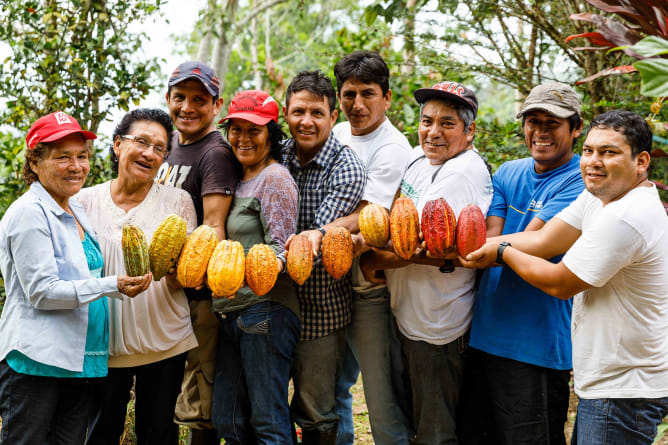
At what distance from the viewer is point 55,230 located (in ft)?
9.00

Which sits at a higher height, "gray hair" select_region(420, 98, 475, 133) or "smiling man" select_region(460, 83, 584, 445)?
"gray hair" select_region(420, 98, 475, 133)

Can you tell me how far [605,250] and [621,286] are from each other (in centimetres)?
23

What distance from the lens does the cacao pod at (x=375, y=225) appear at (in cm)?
287

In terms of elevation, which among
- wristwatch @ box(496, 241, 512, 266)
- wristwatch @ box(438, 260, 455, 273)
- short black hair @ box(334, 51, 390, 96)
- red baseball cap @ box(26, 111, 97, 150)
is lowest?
wristwatch @ box(438, 260, 455, 273)

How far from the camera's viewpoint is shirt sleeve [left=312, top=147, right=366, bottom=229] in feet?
10.2

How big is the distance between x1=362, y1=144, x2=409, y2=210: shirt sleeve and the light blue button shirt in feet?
4.86

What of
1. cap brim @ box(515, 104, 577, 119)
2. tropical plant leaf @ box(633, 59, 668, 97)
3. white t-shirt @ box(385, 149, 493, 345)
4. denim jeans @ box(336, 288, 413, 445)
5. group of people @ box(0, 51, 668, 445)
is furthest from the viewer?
denim jeans @ box(336, 288, 413, 445)

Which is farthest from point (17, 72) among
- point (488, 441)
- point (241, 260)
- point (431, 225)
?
point (488, 441)

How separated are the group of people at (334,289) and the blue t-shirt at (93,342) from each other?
10 mm

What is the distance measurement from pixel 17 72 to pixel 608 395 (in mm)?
4721

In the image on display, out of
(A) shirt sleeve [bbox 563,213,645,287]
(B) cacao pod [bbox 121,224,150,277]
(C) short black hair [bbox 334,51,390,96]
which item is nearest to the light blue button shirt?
(B) cacao pod [bbox 121,224,150,277]

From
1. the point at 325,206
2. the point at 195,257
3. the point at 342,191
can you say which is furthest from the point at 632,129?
the point at 195,257

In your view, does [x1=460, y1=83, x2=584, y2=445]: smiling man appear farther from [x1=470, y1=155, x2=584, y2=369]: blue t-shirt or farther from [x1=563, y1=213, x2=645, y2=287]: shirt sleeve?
[x1=563, y1=213, x2=645, y2=287]: shirt sleeve

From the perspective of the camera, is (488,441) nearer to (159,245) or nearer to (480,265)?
(480,265)
